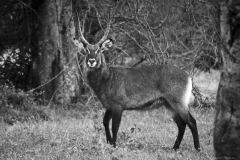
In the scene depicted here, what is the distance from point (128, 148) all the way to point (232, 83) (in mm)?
4127

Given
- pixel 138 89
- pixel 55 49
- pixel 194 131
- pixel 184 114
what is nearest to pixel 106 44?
pixel 138 89

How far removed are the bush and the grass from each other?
0.40 metres

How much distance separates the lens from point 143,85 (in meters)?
8.06

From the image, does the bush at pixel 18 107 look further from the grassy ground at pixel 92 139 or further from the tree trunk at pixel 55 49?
the tree trunk at pixel 55 49

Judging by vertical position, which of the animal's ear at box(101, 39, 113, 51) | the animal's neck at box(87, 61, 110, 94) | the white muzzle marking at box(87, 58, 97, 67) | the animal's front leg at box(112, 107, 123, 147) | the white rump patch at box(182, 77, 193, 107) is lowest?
the animal's front leg at box(112, 107, 123, 147)

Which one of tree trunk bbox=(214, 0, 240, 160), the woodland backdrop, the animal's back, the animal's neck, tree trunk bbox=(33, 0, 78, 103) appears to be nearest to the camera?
tree trunk bbox=(214, 0, 240, 160)

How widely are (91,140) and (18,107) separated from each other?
10.6 ft

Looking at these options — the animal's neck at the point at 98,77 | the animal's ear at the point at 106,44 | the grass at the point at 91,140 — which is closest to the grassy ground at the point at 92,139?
the grass at the point at 91,140

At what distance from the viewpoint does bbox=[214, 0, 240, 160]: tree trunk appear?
3285mm

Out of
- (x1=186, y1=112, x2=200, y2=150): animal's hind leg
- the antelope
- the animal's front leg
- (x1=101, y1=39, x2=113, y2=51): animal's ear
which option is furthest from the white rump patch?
(x1=101, y1=39, x2=113, y2=51): animal's ear

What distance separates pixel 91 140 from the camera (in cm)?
779

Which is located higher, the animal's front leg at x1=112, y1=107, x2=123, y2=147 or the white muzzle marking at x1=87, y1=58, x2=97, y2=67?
the white muzzle marking at x1=87, y1=58, x2=97, y2=67

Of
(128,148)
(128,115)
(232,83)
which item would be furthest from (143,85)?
(232,83)

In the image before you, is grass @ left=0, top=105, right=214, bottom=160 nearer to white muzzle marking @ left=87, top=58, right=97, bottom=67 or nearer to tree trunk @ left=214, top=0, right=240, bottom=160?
white muzzle marking @ left=87, top=58, right=97, bottom=67
